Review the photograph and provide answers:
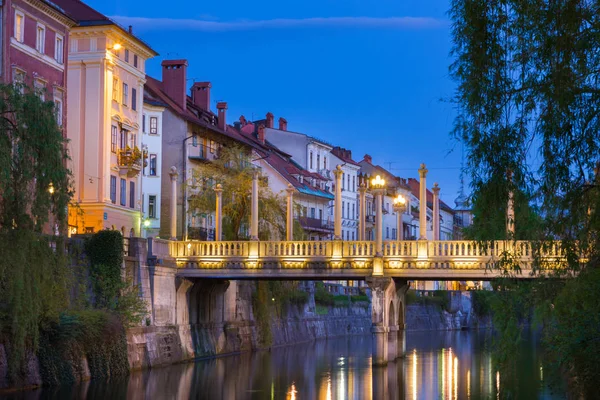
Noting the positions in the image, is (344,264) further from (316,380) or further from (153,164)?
(153,164)

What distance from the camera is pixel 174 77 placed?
289 feet

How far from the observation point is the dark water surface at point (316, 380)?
1710 inches

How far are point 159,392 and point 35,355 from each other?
5.17 metres

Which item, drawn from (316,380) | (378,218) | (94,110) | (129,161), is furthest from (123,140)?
(316,380)

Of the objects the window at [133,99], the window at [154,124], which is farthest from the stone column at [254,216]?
the window at [154,124]

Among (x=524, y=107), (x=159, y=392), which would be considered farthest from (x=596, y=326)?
(x=159, y=392)

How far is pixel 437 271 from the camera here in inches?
2039

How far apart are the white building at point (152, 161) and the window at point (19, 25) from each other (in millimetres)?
24455

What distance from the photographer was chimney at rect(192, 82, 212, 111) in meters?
96.3

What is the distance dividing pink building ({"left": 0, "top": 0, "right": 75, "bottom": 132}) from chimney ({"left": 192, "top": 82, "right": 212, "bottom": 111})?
110 feet

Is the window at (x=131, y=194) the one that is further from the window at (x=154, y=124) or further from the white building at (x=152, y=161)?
the window at (x=154, y=124)

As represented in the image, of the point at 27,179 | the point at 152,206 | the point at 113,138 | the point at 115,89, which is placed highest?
the point at 115,89

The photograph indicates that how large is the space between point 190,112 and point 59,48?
27.2 meters

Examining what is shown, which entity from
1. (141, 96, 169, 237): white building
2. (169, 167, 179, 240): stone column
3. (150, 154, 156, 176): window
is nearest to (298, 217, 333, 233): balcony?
(141, 96, 169, 237): white building
